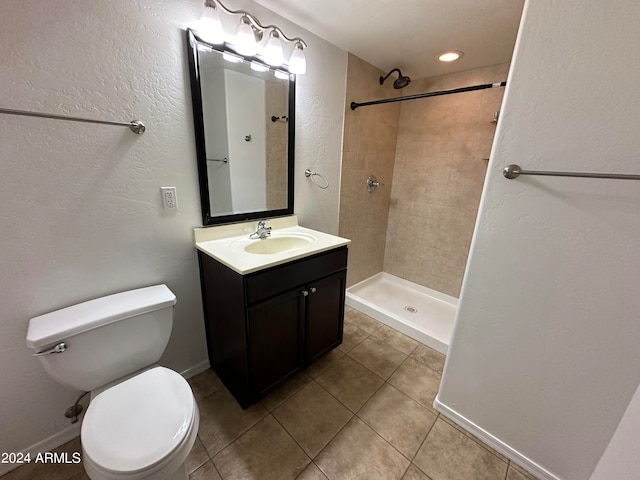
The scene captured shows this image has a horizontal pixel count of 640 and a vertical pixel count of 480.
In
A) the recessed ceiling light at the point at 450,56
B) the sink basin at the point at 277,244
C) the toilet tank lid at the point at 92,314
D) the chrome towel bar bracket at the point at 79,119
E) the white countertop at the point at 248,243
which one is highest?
the recessed ceiling light at the point at 450,56

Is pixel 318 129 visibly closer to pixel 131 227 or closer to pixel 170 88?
pixel 170 88

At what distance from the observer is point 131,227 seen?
3.91 feet

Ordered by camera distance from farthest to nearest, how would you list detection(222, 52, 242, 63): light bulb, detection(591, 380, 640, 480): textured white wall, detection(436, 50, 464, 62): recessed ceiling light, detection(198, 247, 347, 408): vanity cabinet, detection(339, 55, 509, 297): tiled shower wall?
detection(339, 55, 509, 297): tiled shower wall, detection(436, 50, 464, 62): recessed ceiling light, detection(222, 52, 242, 63): light bulb, detection(198, 247, 347, 408): vanity cabinet, detection(591, 380, 640, 480): textured white wall

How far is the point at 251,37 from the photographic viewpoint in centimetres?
127

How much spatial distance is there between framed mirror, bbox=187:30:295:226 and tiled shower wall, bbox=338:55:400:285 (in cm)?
63

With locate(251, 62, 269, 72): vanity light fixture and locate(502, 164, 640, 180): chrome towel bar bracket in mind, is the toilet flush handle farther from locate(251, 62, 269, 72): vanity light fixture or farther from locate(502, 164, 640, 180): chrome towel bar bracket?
locate(502, 164, 640, 180): chrome towel bar bracket

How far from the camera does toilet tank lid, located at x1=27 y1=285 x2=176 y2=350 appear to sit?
2.97 feet

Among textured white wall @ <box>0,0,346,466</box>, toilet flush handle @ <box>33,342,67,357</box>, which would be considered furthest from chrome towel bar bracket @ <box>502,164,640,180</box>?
toilet flush handle @ <box>33,342,67,357</box>

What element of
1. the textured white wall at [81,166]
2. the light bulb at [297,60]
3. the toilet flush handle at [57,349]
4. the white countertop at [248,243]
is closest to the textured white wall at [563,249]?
the white countertop at [248,243]

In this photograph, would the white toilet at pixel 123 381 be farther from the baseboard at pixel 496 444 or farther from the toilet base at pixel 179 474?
the baseboard at pixel 496 444

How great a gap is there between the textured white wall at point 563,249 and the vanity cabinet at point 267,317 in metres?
0.76

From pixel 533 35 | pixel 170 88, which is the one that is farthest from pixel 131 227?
pixel 533 35

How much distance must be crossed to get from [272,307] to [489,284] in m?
1.01

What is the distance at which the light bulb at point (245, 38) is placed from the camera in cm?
123
